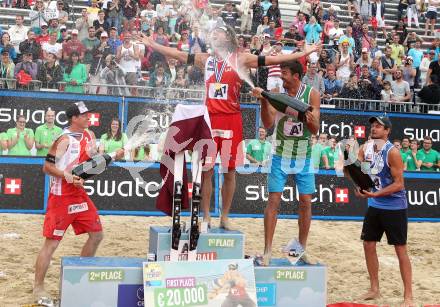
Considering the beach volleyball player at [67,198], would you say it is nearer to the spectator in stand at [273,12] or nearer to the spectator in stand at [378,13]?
the spectator in stand at [273,12]

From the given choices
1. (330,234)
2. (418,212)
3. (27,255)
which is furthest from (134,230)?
(418,212)

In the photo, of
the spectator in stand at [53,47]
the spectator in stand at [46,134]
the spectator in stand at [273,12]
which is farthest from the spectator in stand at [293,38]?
the spectator in stand at [46,134]

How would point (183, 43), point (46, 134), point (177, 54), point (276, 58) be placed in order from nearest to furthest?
1. point (276, 58)
2. point (177, 54)
3. point (46, 134)
4. point (183, 43)

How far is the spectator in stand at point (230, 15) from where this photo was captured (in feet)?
60.2

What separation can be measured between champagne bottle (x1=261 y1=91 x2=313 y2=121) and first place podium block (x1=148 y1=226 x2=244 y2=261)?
56.3 inches

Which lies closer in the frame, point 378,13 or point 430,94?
point 430,94

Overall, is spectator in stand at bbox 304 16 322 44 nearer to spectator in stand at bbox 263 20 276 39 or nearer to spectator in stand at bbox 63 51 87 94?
spectator in stand at bbox 263 20 276 39

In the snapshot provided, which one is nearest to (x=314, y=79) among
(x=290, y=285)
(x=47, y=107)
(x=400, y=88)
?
(x=400, y=88)

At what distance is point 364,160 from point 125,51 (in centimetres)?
803

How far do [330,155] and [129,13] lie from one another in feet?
19.2

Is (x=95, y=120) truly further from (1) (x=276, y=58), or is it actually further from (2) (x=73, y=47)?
(1) (x=276, y=58)

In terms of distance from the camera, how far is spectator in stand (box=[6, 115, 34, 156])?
13.1 meters

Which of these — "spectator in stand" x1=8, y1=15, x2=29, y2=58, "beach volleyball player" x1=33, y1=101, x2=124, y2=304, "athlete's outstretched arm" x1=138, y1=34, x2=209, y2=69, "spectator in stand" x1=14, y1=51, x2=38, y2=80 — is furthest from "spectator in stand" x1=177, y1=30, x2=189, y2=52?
"beach volleyball player" x1=33, y1=101, x2=124, y2=304

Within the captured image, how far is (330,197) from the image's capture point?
44.0 ft
